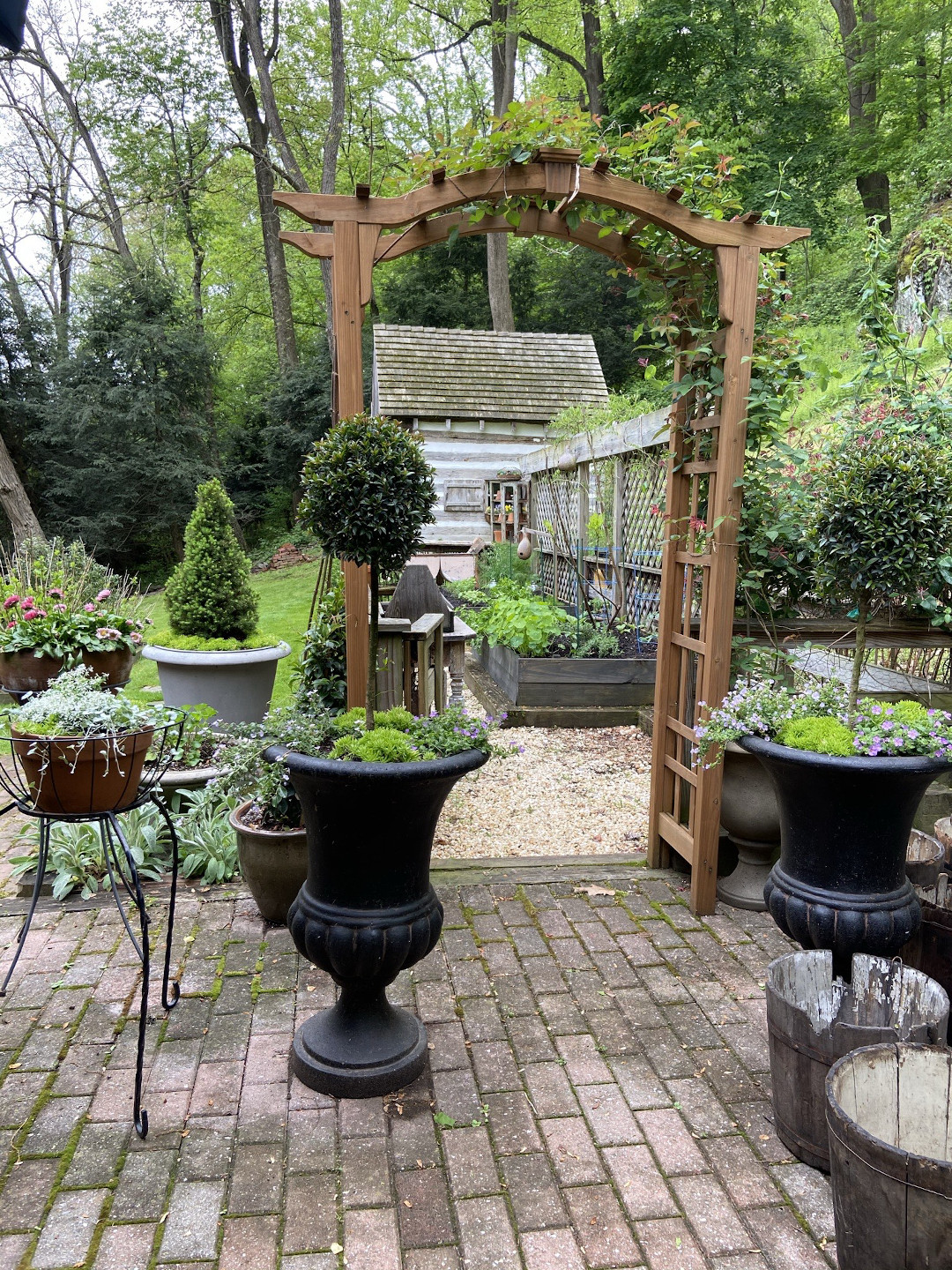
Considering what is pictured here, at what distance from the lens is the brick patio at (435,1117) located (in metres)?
1.82

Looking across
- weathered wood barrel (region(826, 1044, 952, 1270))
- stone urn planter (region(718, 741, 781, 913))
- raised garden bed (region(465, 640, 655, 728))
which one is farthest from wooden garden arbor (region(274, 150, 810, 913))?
raised garden bed (region(465, 640, 655, 728))

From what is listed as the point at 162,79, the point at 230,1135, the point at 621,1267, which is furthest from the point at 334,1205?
the point at 162,79

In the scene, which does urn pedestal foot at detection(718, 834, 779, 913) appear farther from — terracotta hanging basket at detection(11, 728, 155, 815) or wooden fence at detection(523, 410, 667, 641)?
wooden fence at detection(523, 410, 667, 641)

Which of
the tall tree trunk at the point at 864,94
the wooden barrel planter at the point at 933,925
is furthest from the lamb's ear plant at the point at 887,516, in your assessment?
the tall tree trunk at the point at 864,94

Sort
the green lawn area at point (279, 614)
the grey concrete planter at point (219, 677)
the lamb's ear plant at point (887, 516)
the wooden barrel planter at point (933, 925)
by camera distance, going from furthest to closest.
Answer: the green lawn area at point (279, 614)
the grey concrete planter at point (219, 677)
the lamb's ear plant at point (887, 516)
the wooden barrel planter at point (933, 925)

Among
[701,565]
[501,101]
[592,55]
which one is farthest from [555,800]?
[592,55]

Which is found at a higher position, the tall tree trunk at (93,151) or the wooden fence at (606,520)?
the tall tree trunk at (93,151)

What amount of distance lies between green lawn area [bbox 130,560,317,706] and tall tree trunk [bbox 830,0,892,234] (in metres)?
11.3

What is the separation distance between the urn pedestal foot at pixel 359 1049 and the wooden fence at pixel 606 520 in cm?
411

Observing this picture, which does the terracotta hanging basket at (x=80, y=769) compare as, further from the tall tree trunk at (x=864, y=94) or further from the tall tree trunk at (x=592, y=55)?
the tall tree trunk at (x=592, y=55)

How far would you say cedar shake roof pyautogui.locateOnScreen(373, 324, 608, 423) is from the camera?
13656 mm

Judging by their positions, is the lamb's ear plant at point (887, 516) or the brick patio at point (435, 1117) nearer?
the brick patio at point (435, 1117)

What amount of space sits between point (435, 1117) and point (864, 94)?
18684 mm

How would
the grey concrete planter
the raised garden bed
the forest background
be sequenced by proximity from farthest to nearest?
the forest background < the raised garden bed < the grey concrete planter
